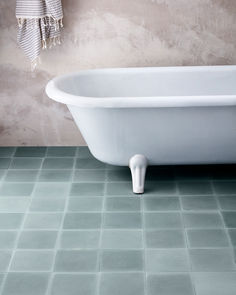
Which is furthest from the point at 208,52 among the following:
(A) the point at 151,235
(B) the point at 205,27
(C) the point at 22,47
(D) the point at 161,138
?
(A) the point at 151,235

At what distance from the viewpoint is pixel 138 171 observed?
303cm

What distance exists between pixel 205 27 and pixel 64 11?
908 mm

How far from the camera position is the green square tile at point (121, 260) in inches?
94.0

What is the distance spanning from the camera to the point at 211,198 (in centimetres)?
299

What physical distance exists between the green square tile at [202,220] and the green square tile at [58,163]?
94 cm

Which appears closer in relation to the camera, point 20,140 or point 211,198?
point 211,198

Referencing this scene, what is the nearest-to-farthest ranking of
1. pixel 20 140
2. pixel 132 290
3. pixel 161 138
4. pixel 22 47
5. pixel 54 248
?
pixel 132 290, pixel 54 248, pixel 161 138, pixel 22 47, pixel 20 140

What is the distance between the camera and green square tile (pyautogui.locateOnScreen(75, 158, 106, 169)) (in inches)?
134

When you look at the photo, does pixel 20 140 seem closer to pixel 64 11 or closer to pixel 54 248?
pixel 64 11

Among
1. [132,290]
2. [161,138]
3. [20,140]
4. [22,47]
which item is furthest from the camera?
[20,140]

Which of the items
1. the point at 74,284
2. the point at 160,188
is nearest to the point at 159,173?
the point at 160,188

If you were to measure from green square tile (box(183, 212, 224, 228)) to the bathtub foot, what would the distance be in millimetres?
339

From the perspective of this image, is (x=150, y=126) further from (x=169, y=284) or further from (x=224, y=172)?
(x=169, y=284)

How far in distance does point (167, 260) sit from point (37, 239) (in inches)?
25.6
